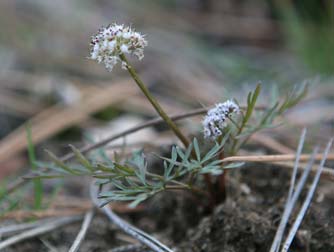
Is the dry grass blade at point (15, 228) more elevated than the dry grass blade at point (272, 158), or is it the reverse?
the dry grass blade at point (15, 228)

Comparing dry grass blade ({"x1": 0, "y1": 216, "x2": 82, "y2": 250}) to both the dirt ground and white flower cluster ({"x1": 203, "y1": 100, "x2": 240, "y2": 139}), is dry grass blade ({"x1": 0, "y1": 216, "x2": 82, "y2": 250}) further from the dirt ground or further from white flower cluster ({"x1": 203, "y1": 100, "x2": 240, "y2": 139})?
white flower cluster ({"x1": 203, "y1": 100, "x2": 240, "y2": 139})

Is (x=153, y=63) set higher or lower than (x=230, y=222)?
higher

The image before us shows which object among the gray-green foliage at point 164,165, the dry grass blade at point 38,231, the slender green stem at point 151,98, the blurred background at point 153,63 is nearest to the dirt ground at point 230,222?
the dry grass blade at point 38,231

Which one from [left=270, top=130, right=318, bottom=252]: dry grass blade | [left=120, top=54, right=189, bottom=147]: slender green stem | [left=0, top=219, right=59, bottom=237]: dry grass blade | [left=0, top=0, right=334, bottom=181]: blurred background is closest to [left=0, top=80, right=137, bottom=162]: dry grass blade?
[left=0, top=0, right=334, bottom=181]: blurred background

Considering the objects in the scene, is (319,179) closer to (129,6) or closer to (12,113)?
(12,113)

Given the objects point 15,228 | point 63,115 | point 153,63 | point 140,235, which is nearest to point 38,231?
point 15,228

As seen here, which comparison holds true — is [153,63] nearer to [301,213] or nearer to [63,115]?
[63,115]

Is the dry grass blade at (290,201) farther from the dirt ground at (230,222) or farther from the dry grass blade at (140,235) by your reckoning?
the dry grass blade at (140,235)
